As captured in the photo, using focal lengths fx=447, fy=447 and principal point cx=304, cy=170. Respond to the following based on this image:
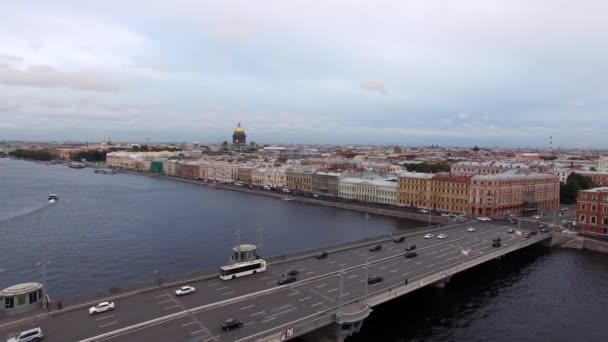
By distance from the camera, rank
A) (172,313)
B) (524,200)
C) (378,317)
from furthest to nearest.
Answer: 1. (524,200)
2. (378,317)
3. (172,313)

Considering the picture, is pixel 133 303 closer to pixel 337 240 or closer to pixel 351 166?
pixel 337 240

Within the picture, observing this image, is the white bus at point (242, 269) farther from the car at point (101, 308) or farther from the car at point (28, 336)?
the car at point (28, 336)

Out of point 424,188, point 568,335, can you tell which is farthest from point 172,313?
point 424,188

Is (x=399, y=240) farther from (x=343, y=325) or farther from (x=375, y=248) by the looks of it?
(x=343, y=325)

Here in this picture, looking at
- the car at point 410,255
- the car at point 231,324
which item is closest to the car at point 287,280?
the car at point 231,324

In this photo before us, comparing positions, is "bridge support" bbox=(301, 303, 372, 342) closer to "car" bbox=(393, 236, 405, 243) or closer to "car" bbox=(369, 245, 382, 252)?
"car" bbox=(369, 245, 382, 252)

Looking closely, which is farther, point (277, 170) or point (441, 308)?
point (277, 170)

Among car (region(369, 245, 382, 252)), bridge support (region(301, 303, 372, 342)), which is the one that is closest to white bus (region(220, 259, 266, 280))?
bridge support (region(301, 303, 372, 342))
